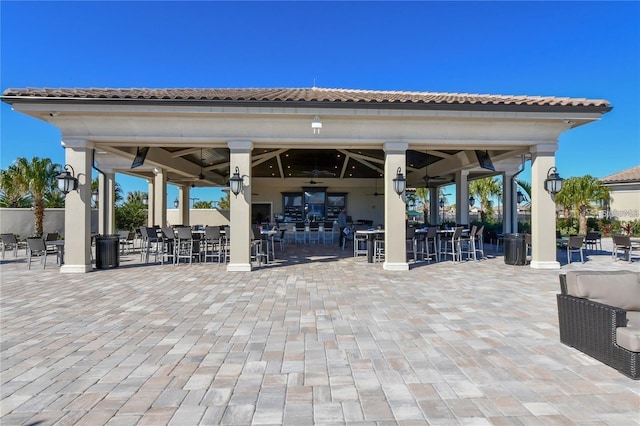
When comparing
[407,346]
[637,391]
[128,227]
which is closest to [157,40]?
[128,227]

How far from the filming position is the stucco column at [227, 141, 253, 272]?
764 cm

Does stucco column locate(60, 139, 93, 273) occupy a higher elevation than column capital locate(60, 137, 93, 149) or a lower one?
lower

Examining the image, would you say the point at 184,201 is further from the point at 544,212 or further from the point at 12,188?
the point at 544,212

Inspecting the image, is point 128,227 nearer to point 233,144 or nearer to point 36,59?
point 36,59

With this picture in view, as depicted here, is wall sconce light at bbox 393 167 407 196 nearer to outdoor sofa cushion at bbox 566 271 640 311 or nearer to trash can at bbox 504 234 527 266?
trash can at bbox 504 234 527 266

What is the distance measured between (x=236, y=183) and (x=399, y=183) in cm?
375

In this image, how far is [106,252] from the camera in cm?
805

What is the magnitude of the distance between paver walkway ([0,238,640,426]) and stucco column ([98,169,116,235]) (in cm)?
690

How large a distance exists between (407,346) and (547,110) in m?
6.59

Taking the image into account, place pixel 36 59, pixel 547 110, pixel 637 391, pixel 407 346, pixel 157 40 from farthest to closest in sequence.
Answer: pixel 157 40 → pixel 36 59 → pixel 547 110 → pixel 407 346 → pixel 637 391

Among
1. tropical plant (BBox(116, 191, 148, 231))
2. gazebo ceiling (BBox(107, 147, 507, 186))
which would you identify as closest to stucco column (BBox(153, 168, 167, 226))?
gazebo ceiling (BBox(107, 147, 507, 186))

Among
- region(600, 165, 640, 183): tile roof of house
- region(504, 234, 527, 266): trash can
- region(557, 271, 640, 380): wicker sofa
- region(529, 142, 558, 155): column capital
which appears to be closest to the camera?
region(557, 271, 640, 380): wicker sofa

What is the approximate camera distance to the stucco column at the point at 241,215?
7.64 metres

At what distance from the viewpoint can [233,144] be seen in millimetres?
7590
